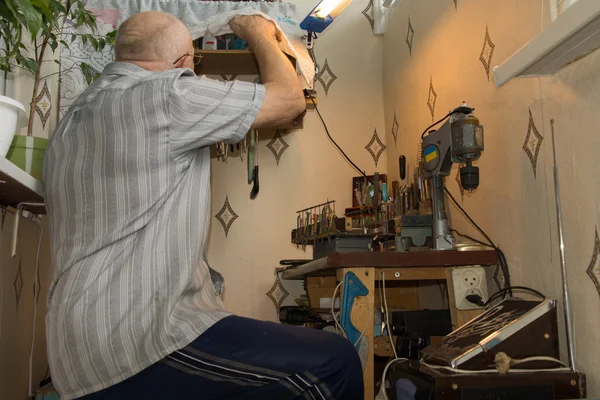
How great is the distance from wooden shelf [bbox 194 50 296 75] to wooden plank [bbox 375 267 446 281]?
1.26 meters

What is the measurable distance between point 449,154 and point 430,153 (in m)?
0.10

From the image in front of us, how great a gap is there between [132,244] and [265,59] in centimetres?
57

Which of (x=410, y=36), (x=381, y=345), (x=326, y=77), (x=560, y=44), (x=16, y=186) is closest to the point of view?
(x=560, y=44)

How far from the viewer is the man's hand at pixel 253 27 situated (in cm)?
152

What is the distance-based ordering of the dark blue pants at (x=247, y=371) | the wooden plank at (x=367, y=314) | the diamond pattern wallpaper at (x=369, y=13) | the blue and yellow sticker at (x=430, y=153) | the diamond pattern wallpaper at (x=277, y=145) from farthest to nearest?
the diamond pattern wallpaper at (x=369, y=13) < the diamond pattern wallpaper at (x=277, y=145) < the blue and yellow sticker at (x=430, y=153) < the wooden plank at (x=367, y=314) < the dark blue pants at (x=247, y=371)

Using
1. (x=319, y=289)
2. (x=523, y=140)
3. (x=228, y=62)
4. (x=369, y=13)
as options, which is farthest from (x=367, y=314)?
(x=369, y=13)

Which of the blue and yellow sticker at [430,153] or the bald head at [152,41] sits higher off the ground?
the bald head at [152,41]

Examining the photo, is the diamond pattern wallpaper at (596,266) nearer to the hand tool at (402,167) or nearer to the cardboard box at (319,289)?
the hand tool at (402,167)

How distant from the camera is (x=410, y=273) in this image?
5.23 feet

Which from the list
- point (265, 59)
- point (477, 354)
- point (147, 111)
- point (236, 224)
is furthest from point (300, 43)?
point (477, 354)

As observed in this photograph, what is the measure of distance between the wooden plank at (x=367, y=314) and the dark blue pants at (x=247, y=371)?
0.47 m

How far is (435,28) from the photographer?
7.46ft

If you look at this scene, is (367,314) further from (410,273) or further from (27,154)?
(27,154)

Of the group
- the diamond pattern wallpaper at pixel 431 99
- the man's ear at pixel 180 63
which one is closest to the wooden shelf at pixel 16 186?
the man's ear at pixel 180 63
